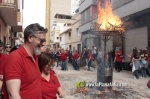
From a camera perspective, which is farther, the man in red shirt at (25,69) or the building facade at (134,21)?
the building facade at (134,21)

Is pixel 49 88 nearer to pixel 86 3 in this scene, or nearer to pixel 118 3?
pixel 118 3

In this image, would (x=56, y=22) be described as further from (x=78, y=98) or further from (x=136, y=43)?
(x=78, y=98)

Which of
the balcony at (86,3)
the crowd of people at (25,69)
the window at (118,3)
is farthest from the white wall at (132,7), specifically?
the crowd of people at (25,69)

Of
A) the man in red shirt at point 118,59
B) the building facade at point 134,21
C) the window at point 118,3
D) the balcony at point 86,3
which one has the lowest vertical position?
the man in red shirt at point 118,59

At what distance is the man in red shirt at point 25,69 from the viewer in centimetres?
203

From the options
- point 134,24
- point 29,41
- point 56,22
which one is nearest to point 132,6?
point 134,24

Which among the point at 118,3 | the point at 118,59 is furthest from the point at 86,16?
the point at 118,59

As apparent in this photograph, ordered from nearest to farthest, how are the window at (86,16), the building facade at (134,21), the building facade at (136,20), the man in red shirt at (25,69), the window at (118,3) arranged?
1. the man in red shirt at (25,69)
2. the building facade at (136,20)
3. the building facade at (134,21)
4. the window at (118,3)
5. the window at (86,16)

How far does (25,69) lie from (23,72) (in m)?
0.04

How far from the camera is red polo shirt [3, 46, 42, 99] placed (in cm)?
205

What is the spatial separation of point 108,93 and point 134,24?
30.5ft

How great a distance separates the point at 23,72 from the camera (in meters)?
2.15

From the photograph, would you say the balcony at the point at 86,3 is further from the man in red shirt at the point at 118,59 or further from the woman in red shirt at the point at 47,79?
the woman in red shirt at the point at 47,79

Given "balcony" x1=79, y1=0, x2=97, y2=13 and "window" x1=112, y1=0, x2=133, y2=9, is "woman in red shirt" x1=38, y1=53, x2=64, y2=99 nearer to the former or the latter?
"window" x1=112, y1=0, x2=133, y2=9
